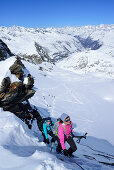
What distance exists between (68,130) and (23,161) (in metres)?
2.19

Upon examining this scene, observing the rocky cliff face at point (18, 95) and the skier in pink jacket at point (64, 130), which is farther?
the rocky cliff face at point (18, 95)

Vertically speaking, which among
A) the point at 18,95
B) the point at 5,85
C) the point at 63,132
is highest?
the point at 5,85

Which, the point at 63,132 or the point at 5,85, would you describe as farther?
the point at 5,85

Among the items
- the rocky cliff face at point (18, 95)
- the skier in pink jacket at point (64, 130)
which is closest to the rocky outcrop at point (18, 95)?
the rocky cliff face at point (18, 95)

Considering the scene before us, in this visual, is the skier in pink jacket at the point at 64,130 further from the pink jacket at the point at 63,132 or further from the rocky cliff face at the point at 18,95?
the rocky cliff face at the point at 18,95

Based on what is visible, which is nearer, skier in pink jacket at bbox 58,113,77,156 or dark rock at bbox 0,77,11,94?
skier in pink jacket at bbox 58,113,77,156

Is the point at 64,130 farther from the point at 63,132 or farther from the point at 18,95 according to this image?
the point at 18,95

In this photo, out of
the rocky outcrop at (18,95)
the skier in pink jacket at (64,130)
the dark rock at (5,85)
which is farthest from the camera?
the dark rock at (5,85)

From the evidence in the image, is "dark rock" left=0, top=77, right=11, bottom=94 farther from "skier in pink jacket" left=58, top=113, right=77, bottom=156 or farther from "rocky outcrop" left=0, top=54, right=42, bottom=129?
"skier in pink jacket" left=58, top=113, right=77, bottom=156

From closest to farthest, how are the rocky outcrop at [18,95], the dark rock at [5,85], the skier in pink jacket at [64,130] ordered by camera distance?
the skier in pink jacket at [64,130] → the rocky outcrop at [18,95] → the dark rock at [5,85]

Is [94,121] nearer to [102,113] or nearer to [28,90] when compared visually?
[102,113]

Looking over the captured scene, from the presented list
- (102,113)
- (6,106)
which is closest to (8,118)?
(6,106)

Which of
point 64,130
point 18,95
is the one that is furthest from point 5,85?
point 64,130

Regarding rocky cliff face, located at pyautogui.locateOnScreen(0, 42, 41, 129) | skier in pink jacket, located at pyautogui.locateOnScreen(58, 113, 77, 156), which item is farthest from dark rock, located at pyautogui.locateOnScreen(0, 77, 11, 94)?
skier in pink jacket, located at pyautogui.locateOnScreen(58, 113, 77, 156)
